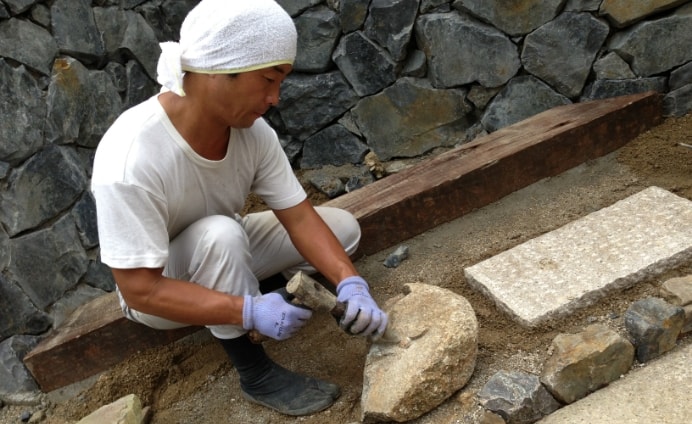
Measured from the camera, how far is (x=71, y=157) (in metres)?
2.97

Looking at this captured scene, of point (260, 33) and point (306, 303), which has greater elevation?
point (260, 33)

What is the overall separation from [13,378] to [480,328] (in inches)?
79.7

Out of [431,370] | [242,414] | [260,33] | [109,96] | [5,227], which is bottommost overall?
[242,414]

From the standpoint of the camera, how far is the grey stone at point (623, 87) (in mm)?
3326

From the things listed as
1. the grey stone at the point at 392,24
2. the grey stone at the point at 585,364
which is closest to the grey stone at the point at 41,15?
the grey stone at the point at 392,24

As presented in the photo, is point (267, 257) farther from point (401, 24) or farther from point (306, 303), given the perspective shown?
point (401, 24)

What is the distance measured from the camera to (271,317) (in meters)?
2.08

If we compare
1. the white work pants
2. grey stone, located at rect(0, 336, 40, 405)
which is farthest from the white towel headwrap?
grey stone, located at rect(0, 336, 40, 405)

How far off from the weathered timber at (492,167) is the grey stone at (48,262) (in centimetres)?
123

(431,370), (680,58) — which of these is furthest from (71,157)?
(680,58)

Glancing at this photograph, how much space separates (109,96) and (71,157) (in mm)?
358

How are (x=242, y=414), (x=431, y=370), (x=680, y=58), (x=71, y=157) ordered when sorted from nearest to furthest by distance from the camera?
1. (x=431, y=370)
2. (x=242, y=414)
3. (x=71, y=157)
4. (x=680, y=58)

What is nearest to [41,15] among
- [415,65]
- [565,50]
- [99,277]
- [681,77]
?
[99,277]

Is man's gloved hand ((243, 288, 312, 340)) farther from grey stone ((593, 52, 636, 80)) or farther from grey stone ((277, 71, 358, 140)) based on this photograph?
grey stone ((593, 52, 636, 80))
